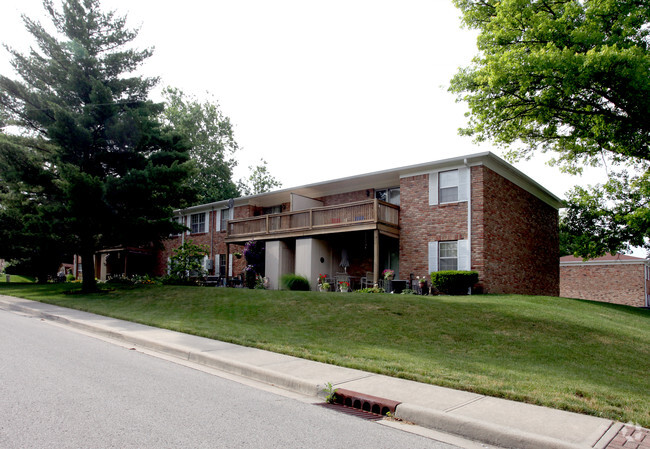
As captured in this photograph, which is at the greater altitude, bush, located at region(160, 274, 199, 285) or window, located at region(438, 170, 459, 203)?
window, located at region(438, 170, 459, 203)

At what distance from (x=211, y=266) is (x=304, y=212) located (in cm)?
1022

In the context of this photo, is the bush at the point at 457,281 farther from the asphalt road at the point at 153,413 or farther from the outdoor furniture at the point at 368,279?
the asphalt road at the point at 153,413

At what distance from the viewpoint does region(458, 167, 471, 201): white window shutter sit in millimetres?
18547

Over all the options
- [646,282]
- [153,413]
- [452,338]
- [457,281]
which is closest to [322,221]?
[457,281]

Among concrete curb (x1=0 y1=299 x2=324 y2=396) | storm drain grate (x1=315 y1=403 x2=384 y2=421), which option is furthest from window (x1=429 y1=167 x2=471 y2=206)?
storm drain grate (x1=315 y1=403 x2=384 y2=421)

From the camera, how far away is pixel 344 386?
6.12 metres

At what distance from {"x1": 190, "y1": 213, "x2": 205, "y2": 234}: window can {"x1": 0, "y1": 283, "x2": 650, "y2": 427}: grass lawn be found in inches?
565

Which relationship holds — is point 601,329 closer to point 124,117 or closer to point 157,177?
point 157,177

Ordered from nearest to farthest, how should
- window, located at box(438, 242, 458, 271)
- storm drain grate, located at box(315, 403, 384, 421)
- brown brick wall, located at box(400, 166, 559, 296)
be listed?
storm drain grate, located at box(315, 403, 384, 421) < brown brick wall, located at box(400, 166, 559, 296) < window, located at box(438, 242, 458, 271)

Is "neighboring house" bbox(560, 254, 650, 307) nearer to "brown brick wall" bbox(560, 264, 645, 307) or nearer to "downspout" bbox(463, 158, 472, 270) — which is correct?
"brown brick wall" bbox(560, 264, 645, 307)

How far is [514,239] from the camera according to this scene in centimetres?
2036

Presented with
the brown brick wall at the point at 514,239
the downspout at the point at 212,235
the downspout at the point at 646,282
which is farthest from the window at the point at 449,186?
the downspout at the point at 646,282

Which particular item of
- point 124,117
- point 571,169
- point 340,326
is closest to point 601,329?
point 340,326

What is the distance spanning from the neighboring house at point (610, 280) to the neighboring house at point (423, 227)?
32.3 ft
